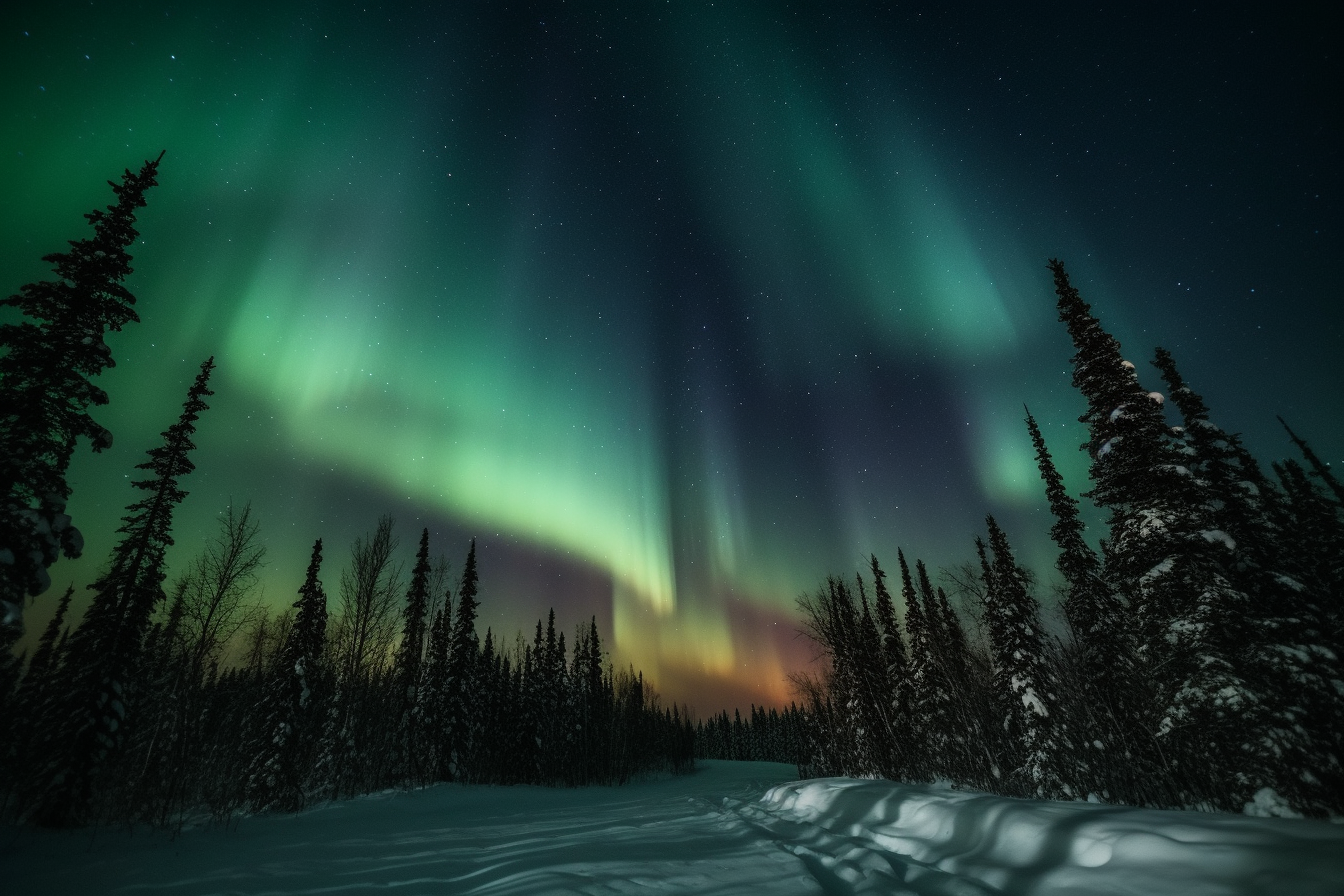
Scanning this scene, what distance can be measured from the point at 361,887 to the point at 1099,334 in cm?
2140

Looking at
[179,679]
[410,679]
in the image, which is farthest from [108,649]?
[410,679]

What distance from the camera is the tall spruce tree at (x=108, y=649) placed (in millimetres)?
14961

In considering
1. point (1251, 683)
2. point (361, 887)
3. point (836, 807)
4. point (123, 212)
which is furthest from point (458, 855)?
point (123, 212)

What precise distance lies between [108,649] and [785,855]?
2481 cm

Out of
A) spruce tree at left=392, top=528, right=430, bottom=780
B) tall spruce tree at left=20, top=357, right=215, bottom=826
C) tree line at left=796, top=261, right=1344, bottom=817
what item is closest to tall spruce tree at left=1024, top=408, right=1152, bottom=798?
tree line at left=796, top=261, right=1344, bottom=817

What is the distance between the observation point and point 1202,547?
37.8ft

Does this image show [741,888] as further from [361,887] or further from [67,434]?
[67,434]

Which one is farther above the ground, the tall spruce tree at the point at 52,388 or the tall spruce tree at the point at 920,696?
the tall spruce tree at the point at 52,388

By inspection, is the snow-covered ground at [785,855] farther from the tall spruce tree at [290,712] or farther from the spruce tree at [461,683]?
the spruce tree at [461,683]

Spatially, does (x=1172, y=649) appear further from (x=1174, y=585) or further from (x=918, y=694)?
(x=918, y=694)

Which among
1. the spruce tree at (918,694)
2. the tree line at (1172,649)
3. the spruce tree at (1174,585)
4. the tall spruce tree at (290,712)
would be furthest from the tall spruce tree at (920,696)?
the tall spruce tree at (290,712)

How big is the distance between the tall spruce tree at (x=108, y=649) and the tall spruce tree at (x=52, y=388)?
9408 millimetres

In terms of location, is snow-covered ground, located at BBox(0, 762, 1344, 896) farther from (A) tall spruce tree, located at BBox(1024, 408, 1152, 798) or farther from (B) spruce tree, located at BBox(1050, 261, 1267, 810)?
(B) spruce tree, located at BBox(1050, 261, 1267, 810)

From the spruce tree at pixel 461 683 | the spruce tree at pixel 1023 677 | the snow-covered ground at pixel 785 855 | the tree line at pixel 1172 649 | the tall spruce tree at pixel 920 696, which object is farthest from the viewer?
the spruce tree at pixel 461 683
